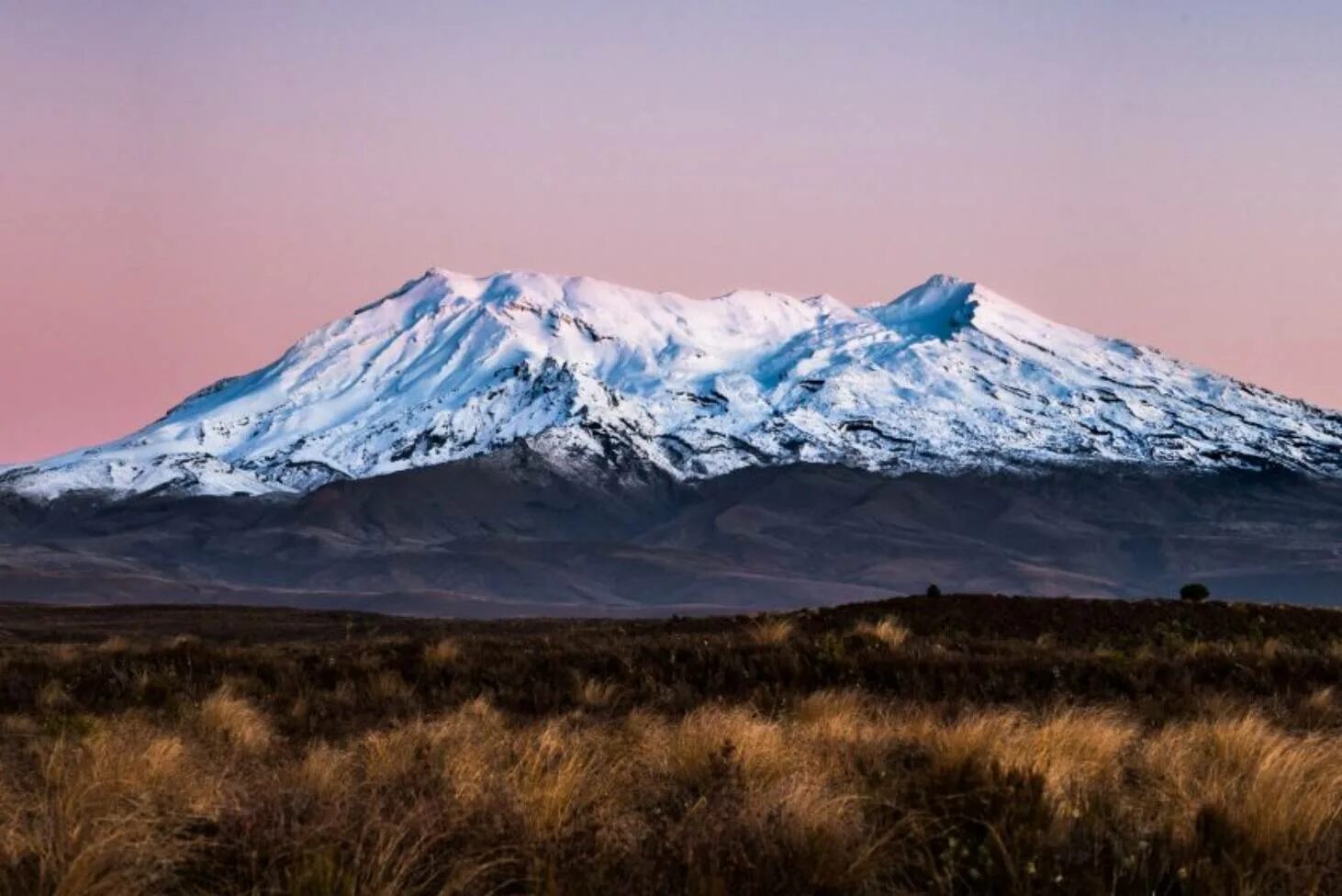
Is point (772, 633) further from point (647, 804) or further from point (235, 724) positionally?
point (647, 804)

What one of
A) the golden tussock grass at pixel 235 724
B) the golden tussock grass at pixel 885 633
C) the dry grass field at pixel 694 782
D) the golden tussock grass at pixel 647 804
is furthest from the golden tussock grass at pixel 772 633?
the golden tussock grass at pixel 647 804

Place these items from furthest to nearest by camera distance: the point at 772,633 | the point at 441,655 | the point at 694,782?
the point at 772,633, the point at 441,655, the point at 694,782

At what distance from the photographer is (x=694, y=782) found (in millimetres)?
10305

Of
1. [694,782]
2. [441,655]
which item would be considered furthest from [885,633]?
[694,782]

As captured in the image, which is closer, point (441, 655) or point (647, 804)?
point (647, 804)

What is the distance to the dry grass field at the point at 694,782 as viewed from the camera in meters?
7.38

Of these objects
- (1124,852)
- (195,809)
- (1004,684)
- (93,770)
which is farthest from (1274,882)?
(1004,684)

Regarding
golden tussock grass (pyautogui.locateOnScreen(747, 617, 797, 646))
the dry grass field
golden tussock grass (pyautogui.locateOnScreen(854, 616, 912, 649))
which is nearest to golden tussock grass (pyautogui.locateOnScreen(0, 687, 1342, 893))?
the dry grass field

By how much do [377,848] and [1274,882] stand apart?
4.20 m

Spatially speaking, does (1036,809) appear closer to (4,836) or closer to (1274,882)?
(1274,882)

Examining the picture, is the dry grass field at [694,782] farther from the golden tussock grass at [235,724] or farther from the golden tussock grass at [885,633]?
the golden tussock grass at [885,633]

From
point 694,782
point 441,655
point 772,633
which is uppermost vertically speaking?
point 772,633

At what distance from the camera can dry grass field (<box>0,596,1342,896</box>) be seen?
24.2ft

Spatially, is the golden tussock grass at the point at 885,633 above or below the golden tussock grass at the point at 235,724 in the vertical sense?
above
